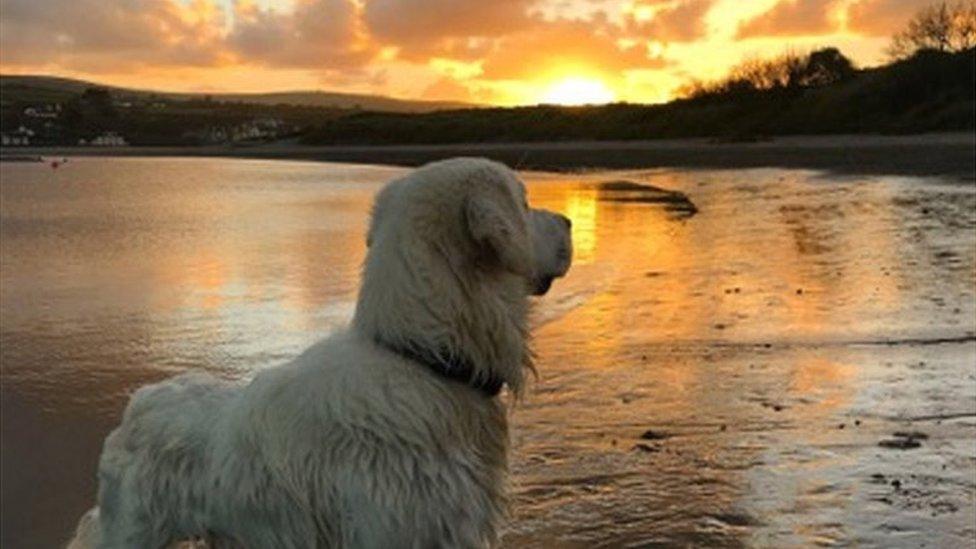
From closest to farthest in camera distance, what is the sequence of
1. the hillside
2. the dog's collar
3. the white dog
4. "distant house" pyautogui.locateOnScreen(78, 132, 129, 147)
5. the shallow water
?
the white dog < the dog's collar < the shallow water < the hillside < "distant house" pyautogui.locateOnScreen(78, 132, 129, 147)

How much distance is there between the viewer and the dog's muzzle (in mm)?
4617

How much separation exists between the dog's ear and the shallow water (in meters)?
1.83

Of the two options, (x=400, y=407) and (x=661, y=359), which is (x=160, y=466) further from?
(x=661, y=359)

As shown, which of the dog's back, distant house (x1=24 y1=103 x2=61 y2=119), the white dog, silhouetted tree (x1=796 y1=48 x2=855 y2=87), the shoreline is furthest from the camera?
distant house (x1=24 y1=103 x2=61 y2=119)

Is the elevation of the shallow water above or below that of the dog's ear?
below

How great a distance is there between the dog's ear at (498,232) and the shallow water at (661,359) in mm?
1826

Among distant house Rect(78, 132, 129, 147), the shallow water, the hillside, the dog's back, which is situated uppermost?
the hillside

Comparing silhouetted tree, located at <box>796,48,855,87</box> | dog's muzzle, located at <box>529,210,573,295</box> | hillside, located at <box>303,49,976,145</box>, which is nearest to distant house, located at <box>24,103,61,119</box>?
hillside, located at <box>303,49,976,145</box>

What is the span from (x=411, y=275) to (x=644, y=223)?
20.5 metres

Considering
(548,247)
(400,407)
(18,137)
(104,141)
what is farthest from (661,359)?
(18,137)

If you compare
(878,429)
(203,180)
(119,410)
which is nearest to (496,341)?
(878,429)

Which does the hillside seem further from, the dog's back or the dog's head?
the dog's back

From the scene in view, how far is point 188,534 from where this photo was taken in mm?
Result: 4633

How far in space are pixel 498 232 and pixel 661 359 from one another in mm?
6695
